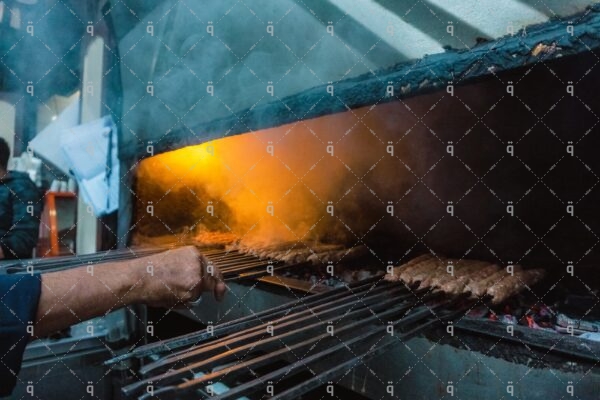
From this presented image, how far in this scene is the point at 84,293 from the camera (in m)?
1.69

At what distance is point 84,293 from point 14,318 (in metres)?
0.30

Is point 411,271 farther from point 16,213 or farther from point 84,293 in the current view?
point 16,213

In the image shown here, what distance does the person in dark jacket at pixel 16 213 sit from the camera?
5.31 m

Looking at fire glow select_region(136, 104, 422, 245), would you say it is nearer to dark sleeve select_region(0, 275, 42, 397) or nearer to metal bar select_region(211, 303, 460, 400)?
metal bar select_region(211, 303, 460, 400)

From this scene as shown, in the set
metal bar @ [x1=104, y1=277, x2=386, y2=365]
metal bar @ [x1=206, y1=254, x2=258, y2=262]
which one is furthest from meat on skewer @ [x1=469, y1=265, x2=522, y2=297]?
metal bar @ [x1=206, y1=254, x2=258, y2=262]

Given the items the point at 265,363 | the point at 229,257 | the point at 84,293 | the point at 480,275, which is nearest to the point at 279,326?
the point at 265,363

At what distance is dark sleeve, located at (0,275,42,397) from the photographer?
1.34 metres

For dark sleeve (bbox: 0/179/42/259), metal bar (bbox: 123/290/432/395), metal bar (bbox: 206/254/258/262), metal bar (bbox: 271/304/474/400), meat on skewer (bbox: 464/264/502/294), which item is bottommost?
metal bar (bbox: 271/304/474/400)

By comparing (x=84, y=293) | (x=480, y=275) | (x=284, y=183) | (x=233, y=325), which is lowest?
(x=233, y=325)

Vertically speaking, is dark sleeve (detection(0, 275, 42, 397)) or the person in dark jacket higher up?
the person in dark jacket

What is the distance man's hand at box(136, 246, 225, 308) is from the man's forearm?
0.04 m

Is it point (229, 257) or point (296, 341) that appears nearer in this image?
point (296, 341)

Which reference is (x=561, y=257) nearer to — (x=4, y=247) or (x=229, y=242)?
(x=229, y=242)

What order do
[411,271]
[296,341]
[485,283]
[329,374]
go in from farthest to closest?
[411,271]
[485,283]
[296,341]
[329,374]
